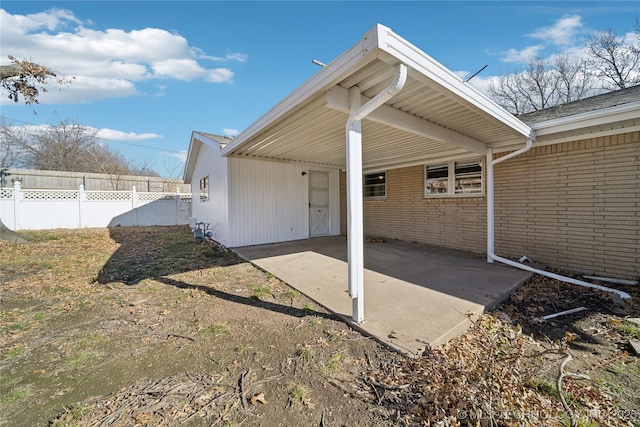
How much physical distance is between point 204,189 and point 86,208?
6828mm

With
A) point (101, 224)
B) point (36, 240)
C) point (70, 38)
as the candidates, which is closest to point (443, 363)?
point (70, 38)

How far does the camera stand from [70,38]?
275 inches

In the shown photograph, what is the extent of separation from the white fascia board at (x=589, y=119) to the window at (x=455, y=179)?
1.86m

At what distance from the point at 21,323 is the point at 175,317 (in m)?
1.89

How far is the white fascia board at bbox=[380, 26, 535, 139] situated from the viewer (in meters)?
2.25

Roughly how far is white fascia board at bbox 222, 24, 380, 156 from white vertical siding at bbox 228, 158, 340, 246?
10.7 feet

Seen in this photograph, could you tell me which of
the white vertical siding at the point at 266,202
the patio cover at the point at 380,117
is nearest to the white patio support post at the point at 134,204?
the white vertical siding at the point at 266,202

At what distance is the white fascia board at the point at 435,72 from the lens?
225 cm

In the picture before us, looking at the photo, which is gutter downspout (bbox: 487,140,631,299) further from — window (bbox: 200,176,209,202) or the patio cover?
window (bbox: 200,176,209,202)

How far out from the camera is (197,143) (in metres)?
10.1

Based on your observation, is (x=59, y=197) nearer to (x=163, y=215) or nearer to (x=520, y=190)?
(x=163, y=215)

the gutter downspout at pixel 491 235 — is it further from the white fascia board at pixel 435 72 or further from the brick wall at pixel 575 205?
the white fascia board at pixel 435 72

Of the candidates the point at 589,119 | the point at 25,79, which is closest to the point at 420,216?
the point at 589,119

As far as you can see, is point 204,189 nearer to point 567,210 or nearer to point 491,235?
point 491,235
